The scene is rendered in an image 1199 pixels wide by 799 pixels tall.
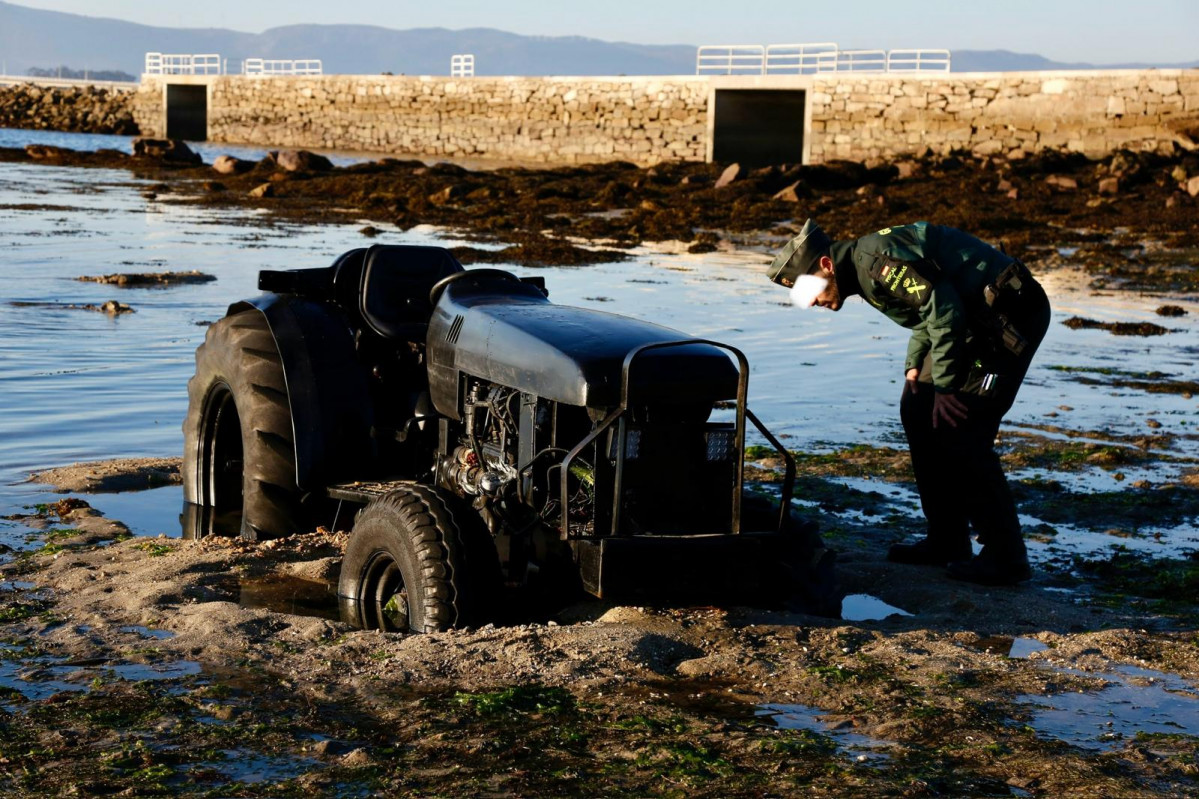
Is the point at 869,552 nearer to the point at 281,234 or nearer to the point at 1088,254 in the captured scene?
the point at 1088,254

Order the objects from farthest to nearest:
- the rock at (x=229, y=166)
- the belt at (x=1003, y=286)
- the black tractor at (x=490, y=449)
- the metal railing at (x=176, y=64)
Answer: the metal railing at (x=176, y=64), the rock at (x=229, y=166), the belt at (x=1003, y=286), the black tractor at (x=490, y=449)

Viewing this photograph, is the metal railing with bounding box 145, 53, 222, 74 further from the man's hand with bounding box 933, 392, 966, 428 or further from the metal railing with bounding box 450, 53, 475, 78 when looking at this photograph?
the man's hand with bounding box 933, 392, 966, 428

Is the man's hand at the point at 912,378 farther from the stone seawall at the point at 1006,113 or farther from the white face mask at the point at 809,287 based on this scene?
the stone seawall at the point at 1006,113

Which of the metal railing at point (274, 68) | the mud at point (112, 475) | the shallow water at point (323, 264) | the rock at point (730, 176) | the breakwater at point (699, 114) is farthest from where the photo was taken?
the metal railing at point (274, 68)

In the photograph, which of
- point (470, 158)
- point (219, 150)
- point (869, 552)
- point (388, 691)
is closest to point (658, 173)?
point (470, 158)

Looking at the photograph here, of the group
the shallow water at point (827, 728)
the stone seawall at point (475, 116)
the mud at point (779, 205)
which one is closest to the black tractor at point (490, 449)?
the shallow water at point (827, 728)

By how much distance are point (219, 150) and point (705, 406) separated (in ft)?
185

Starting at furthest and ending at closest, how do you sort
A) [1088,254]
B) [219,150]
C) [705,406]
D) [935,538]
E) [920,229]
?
[219,150] < [1088,254] < [935,538] < [920,229] < [705,406]

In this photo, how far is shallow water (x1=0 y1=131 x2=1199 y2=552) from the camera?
8.80m

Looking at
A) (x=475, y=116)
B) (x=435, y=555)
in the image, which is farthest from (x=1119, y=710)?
(x=475, y=116)

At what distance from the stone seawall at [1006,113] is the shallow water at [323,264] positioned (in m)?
16.8

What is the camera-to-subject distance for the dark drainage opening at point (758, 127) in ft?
151

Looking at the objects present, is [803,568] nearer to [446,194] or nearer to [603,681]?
[603,681]

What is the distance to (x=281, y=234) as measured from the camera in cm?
2286
